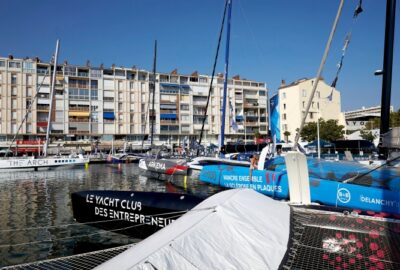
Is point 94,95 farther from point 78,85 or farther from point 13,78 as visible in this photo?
point 13,78

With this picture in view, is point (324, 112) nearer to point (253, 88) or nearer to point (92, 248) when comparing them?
point (253, 88)

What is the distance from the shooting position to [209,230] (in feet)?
11.6

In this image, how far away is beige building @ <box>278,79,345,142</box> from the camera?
6975 centimetres

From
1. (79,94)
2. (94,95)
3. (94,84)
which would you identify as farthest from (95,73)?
(79,94)

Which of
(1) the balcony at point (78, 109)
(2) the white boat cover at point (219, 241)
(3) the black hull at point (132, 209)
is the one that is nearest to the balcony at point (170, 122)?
(1) the balcony at point (78, 109)

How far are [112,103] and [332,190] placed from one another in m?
71.8

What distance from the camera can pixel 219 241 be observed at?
3.38 meters

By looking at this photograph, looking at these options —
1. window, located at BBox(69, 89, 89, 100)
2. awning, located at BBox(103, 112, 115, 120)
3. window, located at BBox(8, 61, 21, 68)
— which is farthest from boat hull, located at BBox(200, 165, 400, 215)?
window, located at BBox(8, 61, 21, 68)

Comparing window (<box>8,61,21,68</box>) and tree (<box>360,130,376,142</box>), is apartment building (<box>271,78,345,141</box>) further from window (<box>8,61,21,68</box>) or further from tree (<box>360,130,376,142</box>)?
window (<box>8,61,21,68</box>)

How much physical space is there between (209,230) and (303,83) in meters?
71.5

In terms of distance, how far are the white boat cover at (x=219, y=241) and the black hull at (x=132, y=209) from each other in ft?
10.4

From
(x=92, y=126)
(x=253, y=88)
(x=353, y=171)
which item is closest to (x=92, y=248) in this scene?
(x=353, y=171)

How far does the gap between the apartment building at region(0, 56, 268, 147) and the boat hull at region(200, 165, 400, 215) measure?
46.8 metres

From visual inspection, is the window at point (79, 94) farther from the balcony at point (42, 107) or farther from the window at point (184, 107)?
the window at point (184, 107)
